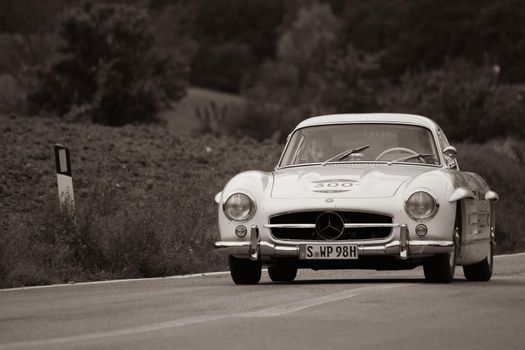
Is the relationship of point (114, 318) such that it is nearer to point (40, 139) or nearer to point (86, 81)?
point (40, 139)

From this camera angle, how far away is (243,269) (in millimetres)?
12703

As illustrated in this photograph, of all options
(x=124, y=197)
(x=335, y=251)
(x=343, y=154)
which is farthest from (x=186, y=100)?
(x=335, y=251)

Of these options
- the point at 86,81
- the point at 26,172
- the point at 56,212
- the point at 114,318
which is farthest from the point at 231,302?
the point at 86,81

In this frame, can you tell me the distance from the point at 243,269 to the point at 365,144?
71.5 inches

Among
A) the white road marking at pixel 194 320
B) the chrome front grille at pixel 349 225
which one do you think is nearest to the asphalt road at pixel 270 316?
the white road marking at pixel 194 320

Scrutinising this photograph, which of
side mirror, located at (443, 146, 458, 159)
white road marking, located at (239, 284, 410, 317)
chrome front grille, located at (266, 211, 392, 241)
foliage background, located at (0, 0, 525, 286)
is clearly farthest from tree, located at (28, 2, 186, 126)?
white road marking, located at (239, 284, 410, 317)

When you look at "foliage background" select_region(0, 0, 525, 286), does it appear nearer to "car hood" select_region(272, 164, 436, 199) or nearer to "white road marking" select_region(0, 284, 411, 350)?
"car hood" select_region(272, 164, 436, 199)

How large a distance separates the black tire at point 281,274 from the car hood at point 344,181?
2.85 ft

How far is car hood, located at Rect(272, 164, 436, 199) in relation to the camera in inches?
482

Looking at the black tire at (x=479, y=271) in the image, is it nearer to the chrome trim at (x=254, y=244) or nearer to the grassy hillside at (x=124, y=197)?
the chrome trim at (x=254, y=244)

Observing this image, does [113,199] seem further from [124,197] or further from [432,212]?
[432,212]

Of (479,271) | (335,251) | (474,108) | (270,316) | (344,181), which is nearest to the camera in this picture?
(270,316)

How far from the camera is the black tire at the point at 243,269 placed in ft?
41.6

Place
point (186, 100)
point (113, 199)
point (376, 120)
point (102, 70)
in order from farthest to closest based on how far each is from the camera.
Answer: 1. point (186, 100)
2. point (102, 70)
3. point (113, 199)
4. point (376, 120)
